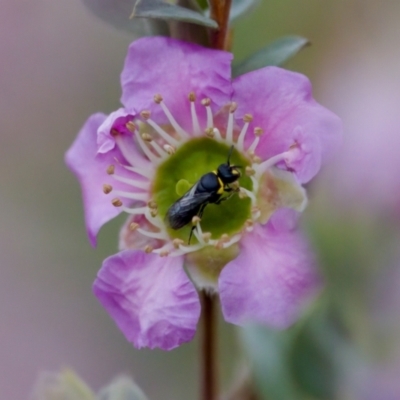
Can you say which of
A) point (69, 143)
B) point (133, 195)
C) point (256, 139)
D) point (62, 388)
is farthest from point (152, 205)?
point (69, 143)

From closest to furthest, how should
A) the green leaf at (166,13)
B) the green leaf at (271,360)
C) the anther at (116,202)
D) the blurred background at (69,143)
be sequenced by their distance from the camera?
the green leaf at (166,13) → the anther at (116,202) → the green leaf at (271,360) → the blurred background at (69,143)

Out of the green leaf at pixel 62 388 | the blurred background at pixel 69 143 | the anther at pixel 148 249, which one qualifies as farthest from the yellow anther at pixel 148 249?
the blurred background at pixel 69 143

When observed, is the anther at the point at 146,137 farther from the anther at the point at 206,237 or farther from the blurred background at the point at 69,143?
the blurred background at the point at 69,143

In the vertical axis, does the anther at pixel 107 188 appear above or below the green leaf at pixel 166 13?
below

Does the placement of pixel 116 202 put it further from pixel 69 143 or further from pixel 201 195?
pixel 69 143

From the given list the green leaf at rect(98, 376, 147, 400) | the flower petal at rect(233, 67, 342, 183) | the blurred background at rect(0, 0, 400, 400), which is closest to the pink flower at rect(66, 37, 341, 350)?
the flower petal at rect(233, 67, 342, 183)

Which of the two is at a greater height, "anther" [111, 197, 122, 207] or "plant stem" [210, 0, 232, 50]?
"plant stem" [210, 0, 232, 50]

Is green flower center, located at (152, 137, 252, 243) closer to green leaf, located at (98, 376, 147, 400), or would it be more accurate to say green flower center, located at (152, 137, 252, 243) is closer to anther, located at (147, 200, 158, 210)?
anther, located at (147, 200, 158, 210)

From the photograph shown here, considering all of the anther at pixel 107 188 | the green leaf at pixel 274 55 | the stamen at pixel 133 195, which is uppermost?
the green leaf at pixel 274 55
